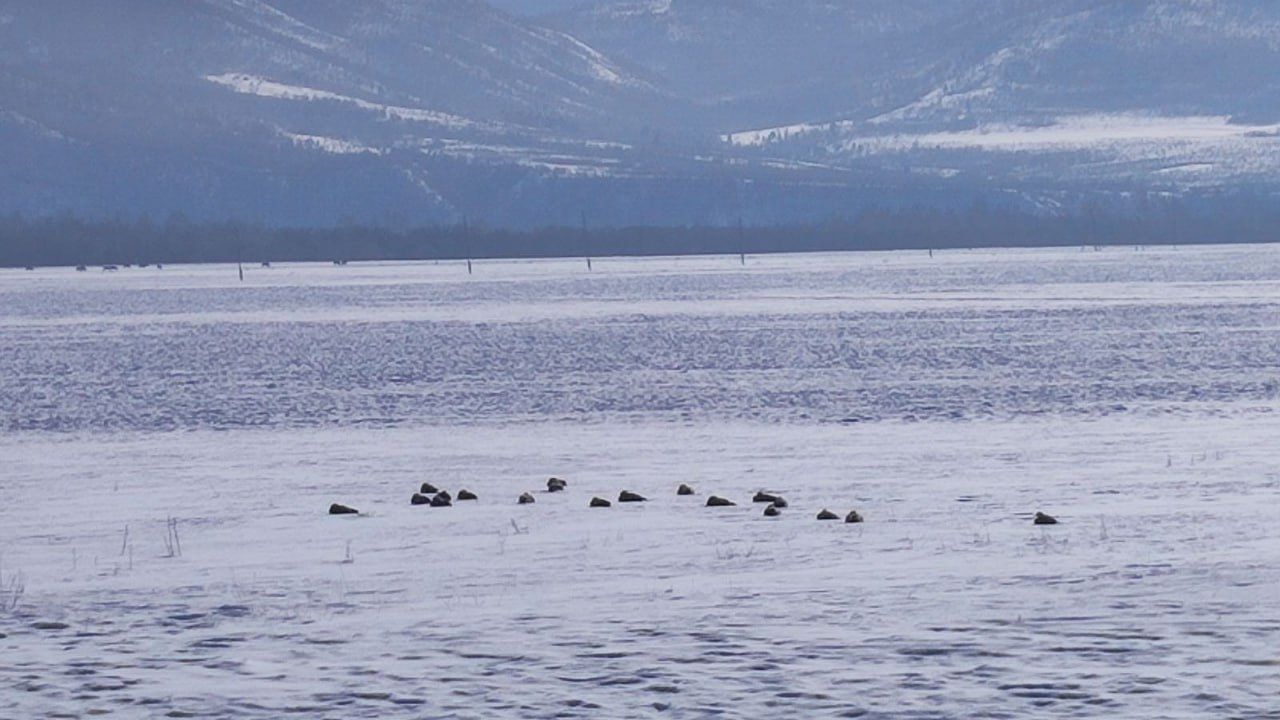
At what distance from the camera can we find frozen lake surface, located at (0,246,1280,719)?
15062 millimetres

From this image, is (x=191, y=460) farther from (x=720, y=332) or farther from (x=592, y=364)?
(x=720, y=332)

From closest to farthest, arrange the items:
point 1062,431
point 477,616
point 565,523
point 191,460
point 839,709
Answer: point 839,709
point 477,616
point 565,523
point 191,460
point 1062,431

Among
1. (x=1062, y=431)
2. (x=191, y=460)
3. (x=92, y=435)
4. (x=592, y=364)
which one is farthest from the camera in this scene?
(x=592, y=364)

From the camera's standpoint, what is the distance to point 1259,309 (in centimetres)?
9712

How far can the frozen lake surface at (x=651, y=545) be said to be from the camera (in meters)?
15.1

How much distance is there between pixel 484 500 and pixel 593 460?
5809 millimetres

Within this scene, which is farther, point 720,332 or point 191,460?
point 720,332

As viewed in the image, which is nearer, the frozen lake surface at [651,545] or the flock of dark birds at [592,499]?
the frozen lake surface at [651,545]

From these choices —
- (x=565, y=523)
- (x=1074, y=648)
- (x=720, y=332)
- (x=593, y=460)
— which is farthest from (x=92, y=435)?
(x=720, y=332)

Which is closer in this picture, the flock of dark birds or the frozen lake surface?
the frozen lake surface

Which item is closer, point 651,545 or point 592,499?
point 651,545

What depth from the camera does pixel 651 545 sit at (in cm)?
2177

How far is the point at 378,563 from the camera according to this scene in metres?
20.8

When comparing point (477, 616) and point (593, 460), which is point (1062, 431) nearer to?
point (593, 460)
